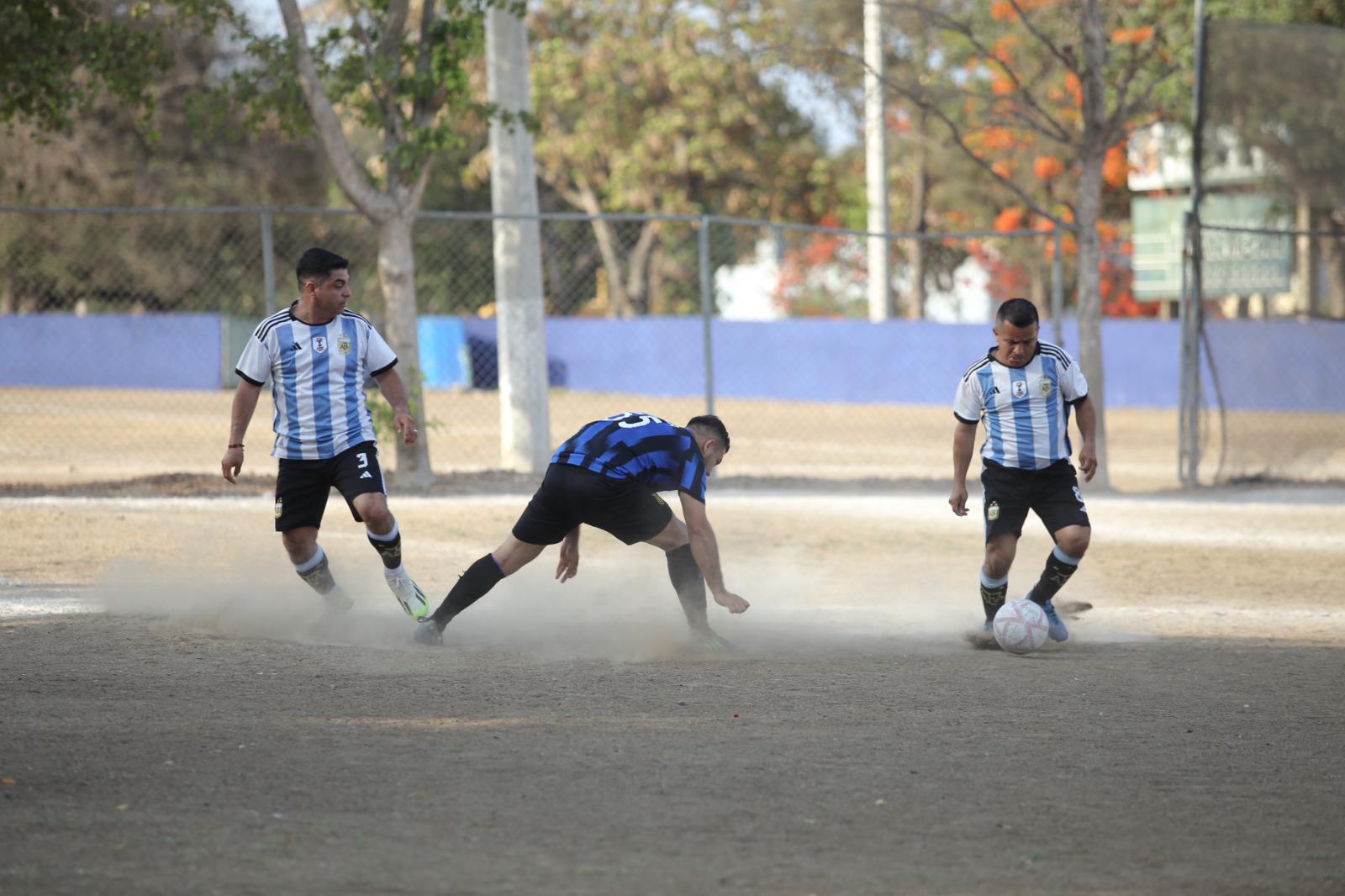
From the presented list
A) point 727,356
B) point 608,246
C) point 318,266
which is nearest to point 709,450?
point 318,266

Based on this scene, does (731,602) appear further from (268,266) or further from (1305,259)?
(1305,259)

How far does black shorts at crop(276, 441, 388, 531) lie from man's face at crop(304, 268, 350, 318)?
2.21ft

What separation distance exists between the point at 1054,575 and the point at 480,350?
85.1 feet

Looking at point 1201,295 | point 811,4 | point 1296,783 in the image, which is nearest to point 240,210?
point 1201,295

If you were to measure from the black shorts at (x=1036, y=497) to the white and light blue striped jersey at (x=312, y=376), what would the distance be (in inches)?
118

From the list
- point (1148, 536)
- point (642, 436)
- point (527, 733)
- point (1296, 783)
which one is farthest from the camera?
point (1148, 536)

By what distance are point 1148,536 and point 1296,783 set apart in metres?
7.06

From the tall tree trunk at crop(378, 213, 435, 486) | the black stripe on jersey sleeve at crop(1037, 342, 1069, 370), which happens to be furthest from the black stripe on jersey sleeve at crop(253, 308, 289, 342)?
the tall tree trunk at crop(378, 213, 435, 486)

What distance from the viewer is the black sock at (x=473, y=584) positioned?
22.9 feet

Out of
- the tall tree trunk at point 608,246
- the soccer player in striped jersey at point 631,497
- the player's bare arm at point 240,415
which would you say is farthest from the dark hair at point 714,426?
the tall tree trunk at point 608,246

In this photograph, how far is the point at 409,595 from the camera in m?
7.42

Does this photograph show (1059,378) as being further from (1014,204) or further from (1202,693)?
(1014,204)

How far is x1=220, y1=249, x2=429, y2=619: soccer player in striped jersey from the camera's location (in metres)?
7.09

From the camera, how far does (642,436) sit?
6719 millimetres
